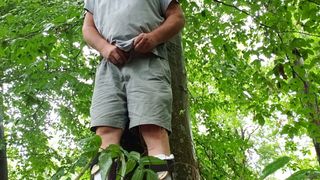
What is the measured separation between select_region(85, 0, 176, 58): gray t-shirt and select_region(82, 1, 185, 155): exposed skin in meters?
0.04

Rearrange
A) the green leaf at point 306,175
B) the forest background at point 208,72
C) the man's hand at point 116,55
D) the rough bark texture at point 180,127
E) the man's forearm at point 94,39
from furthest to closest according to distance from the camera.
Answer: the forest background at point 208,72
the rough bark texture at point 180,127
the man's forearm at point 94,39
the man's hand at point 116,55
the green leaf at point 306,175

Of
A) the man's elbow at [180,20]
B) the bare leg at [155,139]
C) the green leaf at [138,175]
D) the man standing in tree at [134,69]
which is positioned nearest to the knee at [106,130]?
the man standing in tree at [134,69]

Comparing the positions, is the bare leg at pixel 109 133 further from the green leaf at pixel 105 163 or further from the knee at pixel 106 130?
the green leaf at pixel 105 163

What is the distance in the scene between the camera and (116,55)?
2234mm

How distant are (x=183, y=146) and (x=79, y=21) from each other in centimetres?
179

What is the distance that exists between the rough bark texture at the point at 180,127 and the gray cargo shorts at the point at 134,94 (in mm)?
462

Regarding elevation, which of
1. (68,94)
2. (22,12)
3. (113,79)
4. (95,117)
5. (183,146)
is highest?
(22,12)

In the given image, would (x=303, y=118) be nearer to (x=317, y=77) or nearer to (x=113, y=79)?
(x=317, y=77)

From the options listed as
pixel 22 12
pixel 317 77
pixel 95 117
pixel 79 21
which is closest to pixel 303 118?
pixel 317 77

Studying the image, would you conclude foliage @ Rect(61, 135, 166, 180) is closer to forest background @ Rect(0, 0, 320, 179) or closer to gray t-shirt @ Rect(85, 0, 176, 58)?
forest background @ Rect(0, 0, 320, 179)

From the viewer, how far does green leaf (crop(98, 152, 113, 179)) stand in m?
0.83

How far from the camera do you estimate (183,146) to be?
8.43 ft

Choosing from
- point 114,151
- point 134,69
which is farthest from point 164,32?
point 114,151

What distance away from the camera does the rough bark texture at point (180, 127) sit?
2.50 m
